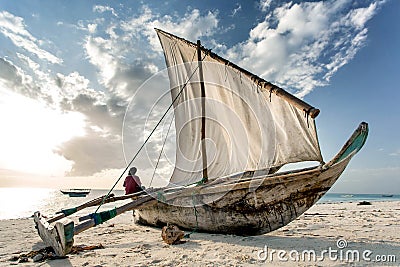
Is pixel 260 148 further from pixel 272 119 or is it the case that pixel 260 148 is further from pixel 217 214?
pixel 217 214

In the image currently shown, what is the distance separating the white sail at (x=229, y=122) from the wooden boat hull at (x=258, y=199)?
0.42 meters

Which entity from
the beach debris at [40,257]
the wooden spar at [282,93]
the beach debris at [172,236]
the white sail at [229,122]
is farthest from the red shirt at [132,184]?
the wooden spar at [282,93]

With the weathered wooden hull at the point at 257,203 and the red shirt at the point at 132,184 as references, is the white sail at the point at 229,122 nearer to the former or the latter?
the weathered wooden hull at the point at 257,203

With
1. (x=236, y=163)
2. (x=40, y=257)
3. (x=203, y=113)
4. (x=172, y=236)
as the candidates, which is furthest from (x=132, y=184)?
(x=40, y=257)

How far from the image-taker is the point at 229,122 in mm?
7906

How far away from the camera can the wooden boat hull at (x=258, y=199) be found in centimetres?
445

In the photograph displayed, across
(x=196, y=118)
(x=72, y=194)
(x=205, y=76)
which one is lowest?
(x=72, y=194)

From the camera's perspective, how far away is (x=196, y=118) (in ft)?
31.3

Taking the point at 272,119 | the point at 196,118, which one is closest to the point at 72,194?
the point at 196,118

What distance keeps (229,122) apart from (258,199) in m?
3.41

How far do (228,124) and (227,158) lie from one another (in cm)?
105

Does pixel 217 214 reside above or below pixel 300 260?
above

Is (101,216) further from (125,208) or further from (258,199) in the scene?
(258,199)

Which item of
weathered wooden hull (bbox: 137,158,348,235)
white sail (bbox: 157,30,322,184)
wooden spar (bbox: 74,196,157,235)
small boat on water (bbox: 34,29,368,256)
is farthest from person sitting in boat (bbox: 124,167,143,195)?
weathered wooden hull (bbox: 137,158,348,235)
